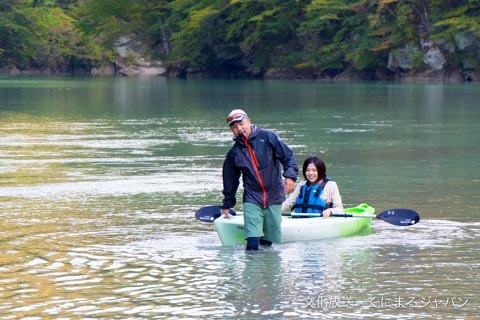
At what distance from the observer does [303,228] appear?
1112 centimetres

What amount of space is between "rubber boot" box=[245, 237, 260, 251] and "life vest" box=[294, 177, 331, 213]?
1.02 metres

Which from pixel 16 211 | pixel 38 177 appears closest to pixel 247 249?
pixel 16 211

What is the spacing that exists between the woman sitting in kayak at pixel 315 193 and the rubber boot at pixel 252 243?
2.74 ft

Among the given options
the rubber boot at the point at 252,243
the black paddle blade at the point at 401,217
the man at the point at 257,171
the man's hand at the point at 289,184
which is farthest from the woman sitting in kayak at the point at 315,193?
the man's hand at the point at 289,184

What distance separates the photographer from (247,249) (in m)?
10.7

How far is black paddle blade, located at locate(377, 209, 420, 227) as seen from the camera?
1162 centimetres

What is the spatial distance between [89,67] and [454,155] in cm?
8030

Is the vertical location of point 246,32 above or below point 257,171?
above

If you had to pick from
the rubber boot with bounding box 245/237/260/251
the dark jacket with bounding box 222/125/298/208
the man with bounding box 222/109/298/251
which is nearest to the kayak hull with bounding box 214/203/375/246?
the rubber boot with bounding box 245/237/260/251

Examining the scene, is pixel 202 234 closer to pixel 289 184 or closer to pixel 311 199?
pixel 311 199

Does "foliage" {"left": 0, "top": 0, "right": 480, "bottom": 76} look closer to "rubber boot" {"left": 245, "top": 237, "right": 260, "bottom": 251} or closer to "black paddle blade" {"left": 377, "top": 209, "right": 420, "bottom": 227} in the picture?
"black paddle blade" {"left": 377, "top": 209, "right": 420, "bottom": 227}

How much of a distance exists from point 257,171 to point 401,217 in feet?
6.91

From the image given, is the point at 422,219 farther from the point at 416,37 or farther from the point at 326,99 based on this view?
the point at 416,37

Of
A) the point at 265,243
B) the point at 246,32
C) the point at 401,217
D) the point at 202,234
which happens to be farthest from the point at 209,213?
the point at 246,32
